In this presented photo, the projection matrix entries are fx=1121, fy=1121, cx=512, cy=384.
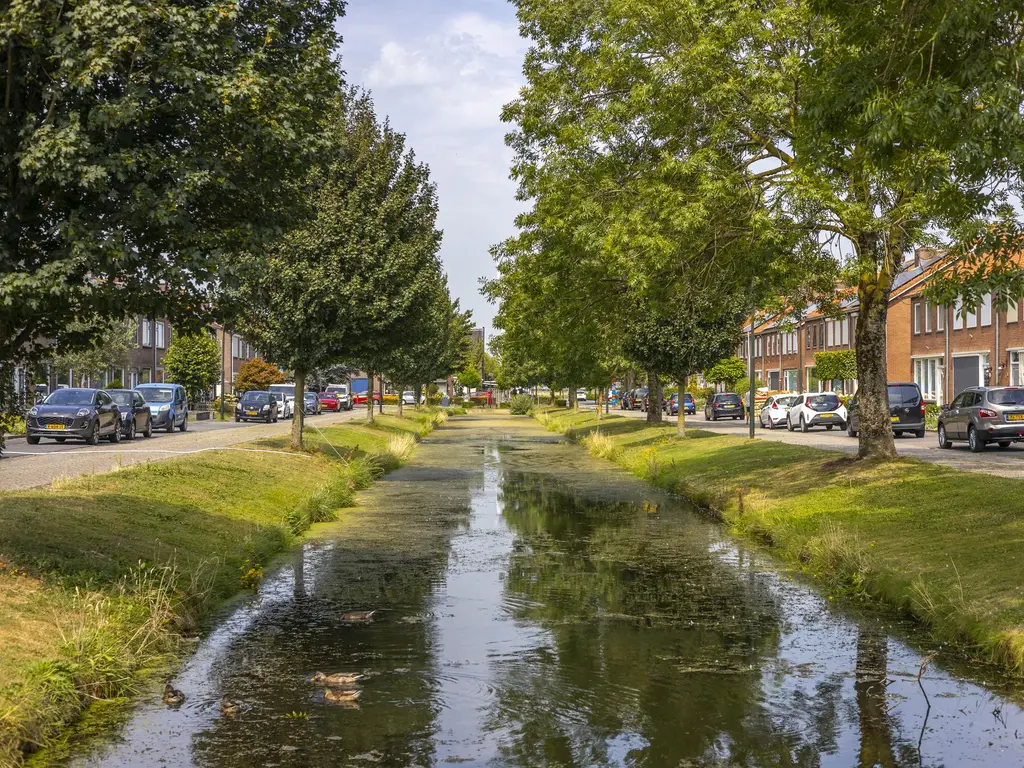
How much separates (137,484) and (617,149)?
10.1m

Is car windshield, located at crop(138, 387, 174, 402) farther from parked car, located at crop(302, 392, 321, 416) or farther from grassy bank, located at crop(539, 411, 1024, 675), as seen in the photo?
grassy bank, located at crop(539, 411, 1024, 675)

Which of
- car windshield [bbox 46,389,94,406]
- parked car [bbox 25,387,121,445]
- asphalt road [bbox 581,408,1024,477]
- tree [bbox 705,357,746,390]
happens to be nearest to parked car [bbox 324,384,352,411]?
tree [bbox 705,357,746,390]

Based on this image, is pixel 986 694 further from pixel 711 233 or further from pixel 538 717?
pixel 711 233

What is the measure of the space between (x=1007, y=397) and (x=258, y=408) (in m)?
35.6

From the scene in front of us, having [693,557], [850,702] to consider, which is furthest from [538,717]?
[693,557]

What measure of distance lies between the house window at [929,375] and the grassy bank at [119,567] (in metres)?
46.1

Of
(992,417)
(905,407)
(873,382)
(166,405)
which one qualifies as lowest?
(992,417)

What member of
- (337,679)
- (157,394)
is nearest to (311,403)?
(157,394)

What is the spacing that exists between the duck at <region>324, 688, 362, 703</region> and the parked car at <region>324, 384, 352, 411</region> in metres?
69.4

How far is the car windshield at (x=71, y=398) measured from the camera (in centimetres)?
3127

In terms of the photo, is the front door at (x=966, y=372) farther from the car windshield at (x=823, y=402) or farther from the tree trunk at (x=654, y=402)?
the tree trunk at (x=654, y=402)

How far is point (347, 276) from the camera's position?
2594 cm

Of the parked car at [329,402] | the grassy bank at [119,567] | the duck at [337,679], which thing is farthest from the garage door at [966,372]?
the duck at [337,679]

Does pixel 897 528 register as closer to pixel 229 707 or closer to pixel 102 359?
pixel 229 707
